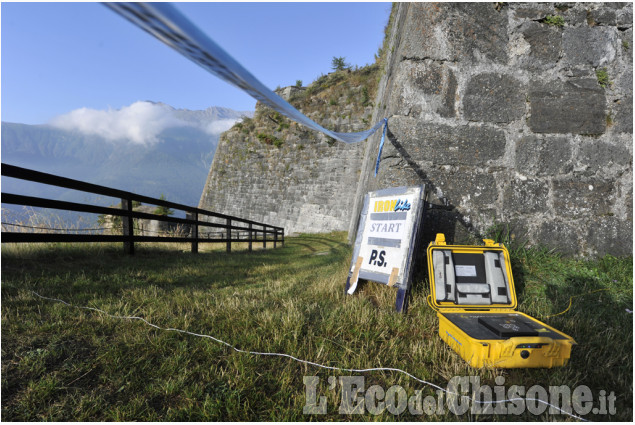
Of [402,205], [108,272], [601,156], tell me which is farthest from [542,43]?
[108,272]

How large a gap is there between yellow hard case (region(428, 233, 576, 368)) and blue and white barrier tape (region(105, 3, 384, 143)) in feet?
5.80

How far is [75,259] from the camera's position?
362cm

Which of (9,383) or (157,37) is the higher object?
(157,37)

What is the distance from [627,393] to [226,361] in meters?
1.94

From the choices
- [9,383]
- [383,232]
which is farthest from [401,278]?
[9,383]

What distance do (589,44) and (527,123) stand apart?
1008 millimetres

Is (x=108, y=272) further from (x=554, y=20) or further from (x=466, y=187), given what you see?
(x=554, y=20)

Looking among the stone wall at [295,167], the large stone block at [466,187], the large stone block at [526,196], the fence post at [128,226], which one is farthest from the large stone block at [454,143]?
the stone wall at [295,167]

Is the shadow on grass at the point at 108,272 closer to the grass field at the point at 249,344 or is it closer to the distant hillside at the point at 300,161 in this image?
the grass field at the point at 249,344

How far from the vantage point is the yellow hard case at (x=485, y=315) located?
1.53 metres

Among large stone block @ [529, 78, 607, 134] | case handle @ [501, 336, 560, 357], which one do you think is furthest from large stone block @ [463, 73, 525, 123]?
case handle @ [501, 336, 560, 357]

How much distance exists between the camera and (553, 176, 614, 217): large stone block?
9.67 feet

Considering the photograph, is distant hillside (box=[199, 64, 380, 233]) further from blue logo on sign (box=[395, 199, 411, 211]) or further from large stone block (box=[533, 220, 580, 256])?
blue logo on sign (box=[395, 199, 411, 211])

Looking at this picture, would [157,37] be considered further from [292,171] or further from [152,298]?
[292,171]
